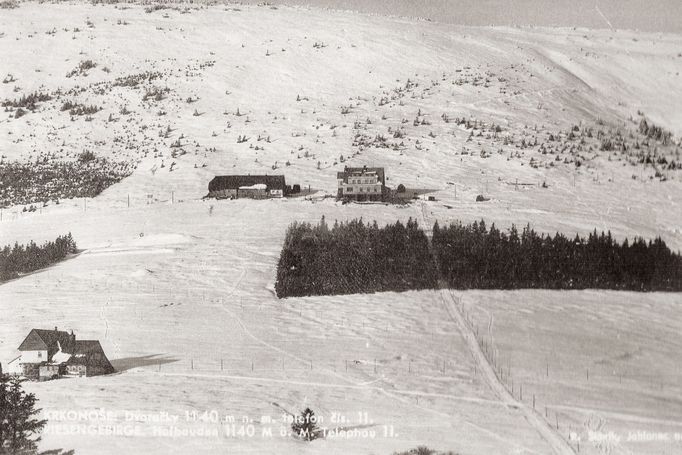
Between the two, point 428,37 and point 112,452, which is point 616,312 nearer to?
point 112,452

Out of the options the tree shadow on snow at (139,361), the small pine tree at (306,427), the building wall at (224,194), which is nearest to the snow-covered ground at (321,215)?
the tree shadow on snow at (139,361)

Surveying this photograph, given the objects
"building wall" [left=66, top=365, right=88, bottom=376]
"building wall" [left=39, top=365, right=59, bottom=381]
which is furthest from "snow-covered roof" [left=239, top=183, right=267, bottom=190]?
"building wall" [left=39, top=365, right=59, bottom=381]

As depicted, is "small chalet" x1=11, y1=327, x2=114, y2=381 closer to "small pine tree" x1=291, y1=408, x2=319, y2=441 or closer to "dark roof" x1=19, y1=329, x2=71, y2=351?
"dark roof" x1=19, y1=329, x2=71, y2=351

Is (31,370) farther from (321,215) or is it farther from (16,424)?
(321,215)

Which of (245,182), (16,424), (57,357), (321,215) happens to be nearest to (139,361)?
(57,357)

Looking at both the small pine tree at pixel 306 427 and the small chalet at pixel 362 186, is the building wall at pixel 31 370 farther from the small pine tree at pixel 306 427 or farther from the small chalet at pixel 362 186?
the small chalet at pixel 362 186

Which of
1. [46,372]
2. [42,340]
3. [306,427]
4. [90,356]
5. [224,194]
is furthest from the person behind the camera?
[224,194]
